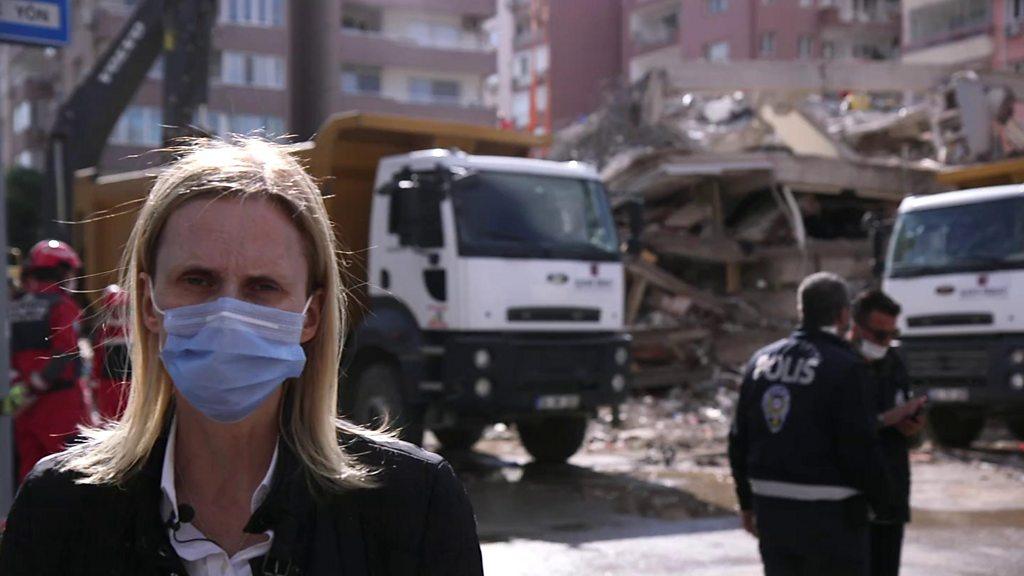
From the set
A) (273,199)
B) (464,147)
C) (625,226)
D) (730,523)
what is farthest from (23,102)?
(273,199)

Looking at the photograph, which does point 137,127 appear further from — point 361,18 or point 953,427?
point 953,427

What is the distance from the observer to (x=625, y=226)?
18812 mm

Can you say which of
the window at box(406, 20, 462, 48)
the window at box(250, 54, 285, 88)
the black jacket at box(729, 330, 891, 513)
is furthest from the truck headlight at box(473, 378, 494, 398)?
the window at box(406, 20, 462, 48)

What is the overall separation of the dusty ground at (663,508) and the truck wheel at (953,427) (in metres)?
0.27

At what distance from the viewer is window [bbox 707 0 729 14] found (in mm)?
55969

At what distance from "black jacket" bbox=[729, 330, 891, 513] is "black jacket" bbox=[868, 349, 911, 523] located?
0.21m

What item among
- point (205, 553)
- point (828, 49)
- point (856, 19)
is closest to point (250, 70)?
point (828, 49)

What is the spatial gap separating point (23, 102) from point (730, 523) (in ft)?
193

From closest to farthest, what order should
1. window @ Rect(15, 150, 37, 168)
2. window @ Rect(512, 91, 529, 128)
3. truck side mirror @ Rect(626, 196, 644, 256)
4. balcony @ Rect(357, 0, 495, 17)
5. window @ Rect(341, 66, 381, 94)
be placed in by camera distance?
1. truck side mirror @ Rect(626, 196, 644, 256)
2. window @ Rect(341, 66, 381, 94)
3. balcony @ Rect(357, 0, 495, 17)
4. window @ Rect(15, 150, 37, 168)
5. window @ Rect(512, 91, 529, 128)

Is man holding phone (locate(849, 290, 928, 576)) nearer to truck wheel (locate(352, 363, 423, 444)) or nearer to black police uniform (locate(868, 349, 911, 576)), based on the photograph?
black police uniform (locate(868, 349, 911, 576))

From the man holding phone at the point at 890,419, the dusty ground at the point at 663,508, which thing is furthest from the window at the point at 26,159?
the man holding phone at the point at 890,419

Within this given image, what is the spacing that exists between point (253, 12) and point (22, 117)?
14352 millimetres

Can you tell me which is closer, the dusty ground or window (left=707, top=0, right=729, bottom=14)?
the dusty ground

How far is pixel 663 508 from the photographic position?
10.4 meters
